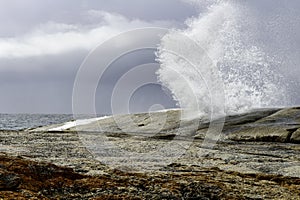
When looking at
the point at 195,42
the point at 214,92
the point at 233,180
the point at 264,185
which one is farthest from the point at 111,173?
the point at 195,42

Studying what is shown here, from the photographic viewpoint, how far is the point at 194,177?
9219 millimetres

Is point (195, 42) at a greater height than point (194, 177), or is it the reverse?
point (195, 42)

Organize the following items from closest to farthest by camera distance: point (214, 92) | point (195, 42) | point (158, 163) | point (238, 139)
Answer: point (158, 163), point (238, 139), point (214, 92), point (195, 42)

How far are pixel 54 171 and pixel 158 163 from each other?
4258 mm

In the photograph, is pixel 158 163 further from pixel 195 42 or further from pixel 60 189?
pixel 195 42

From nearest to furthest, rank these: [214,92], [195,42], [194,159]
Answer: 1. [194,159]
2. [214,92]
3. [195,42]

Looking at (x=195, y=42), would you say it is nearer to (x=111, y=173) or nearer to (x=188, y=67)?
A: (x=188, y=67)

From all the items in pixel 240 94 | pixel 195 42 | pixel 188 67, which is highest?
pixel 195 42

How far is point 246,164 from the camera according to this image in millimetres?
12672

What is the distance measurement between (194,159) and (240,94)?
1814 cm

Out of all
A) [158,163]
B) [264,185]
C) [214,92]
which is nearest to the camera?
[264,185]

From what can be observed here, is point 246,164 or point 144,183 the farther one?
point 246,164

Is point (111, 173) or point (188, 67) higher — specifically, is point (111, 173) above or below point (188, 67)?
below

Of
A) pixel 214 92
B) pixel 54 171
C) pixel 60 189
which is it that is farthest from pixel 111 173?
pixel 214 92
